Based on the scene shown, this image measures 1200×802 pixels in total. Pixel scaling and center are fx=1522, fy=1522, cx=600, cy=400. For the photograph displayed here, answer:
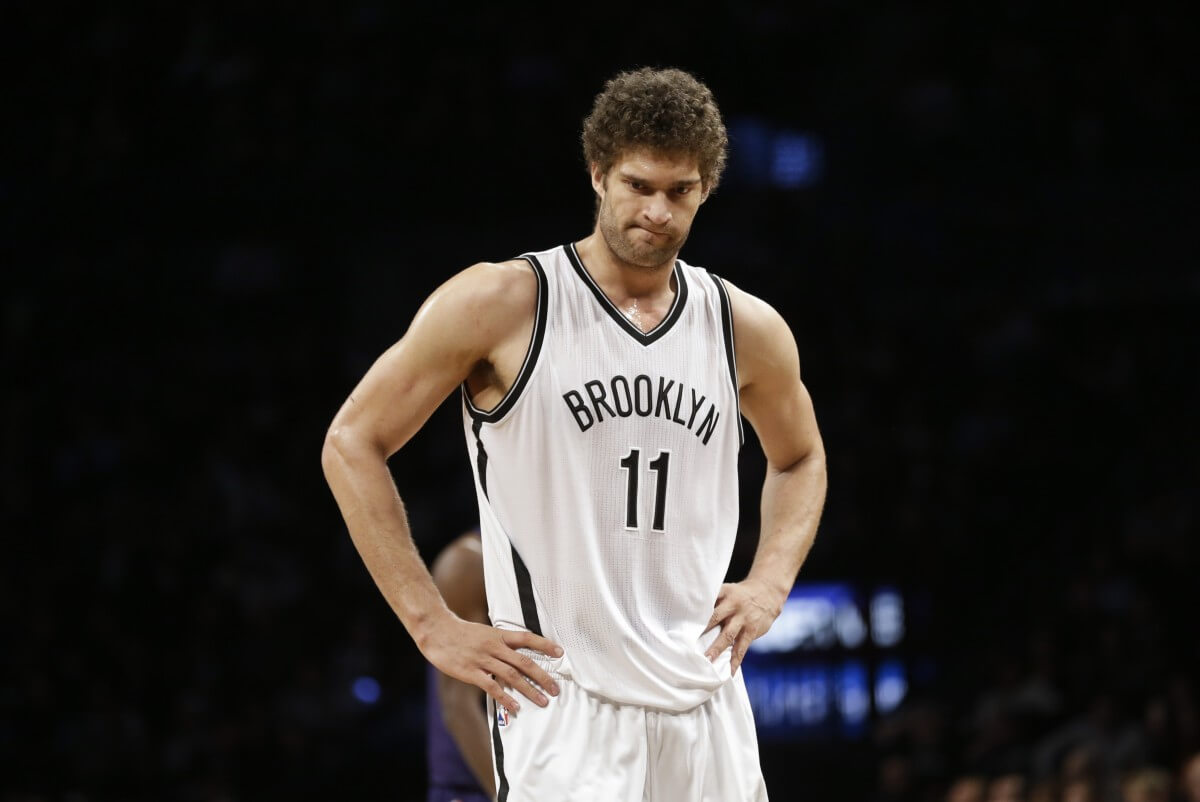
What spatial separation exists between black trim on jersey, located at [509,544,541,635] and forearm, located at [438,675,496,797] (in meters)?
1.49

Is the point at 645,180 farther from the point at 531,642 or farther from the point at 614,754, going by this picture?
the point at 614,754

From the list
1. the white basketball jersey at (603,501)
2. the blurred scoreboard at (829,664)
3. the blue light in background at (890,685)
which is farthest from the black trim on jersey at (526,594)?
the blue light in background at (890,685)

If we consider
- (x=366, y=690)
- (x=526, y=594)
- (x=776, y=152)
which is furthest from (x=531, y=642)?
(x=776, y=152)

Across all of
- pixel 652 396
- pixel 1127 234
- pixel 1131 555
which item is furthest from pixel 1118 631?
pixel 652 396

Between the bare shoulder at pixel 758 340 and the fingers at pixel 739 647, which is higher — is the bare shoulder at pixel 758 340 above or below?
above

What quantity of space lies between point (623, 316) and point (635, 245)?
0.18 m

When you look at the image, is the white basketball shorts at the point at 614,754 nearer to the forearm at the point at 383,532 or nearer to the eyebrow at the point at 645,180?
the forearm at the point at 383,532

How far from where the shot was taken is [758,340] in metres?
3.86

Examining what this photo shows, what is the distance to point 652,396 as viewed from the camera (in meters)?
3.56

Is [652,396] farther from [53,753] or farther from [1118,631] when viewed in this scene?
[53,753]

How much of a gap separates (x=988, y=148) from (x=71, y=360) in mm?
8606

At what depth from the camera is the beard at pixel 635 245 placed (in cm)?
355

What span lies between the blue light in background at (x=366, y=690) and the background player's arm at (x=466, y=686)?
673cm

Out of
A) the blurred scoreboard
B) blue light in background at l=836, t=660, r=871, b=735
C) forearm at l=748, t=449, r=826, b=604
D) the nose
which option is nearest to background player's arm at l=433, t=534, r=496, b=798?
forearm at l=748, t=449, r=826, b=604
